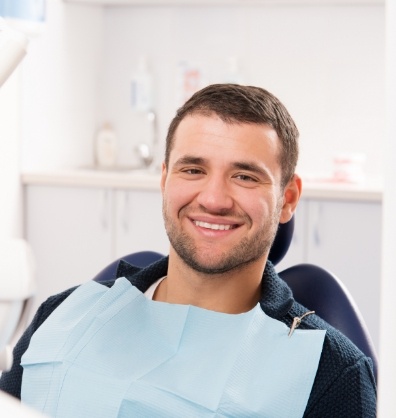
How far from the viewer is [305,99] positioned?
12.4ft

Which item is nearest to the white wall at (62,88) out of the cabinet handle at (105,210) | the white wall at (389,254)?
the cabinet handle at (105,210)

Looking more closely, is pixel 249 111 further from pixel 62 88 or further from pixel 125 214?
pixel 62 88

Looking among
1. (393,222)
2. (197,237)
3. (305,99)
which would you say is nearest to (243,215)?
(197,237)

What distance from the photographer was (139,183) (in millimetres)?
3432

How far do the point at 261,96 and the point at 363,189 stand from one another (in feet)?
5.91

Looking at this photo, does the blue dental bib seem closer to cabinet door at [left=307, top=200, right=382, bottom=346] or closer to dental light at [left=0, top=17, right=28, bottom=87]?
dental light at [left=0, top=17, right=28, bottom=87]

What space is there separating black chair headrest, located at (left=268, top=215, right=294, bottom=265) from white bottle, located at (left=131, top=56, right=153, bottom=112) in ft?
7.64

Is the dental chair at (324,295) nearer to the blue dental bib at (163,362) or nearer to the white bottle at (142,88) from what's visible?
the blue dental bib at (163,362)

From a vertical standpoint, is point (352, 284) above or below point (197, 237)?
below

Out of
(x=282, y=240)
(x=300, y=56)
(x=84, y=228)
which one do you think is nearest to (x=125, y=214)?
(x=84, y=228)

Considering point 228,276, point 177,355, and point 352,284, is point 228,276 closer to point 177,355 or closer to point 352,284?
point 177,355

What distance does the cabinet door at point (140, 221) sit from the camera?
3.49 meters

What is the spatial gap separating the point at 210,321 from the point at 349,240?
1.91 m

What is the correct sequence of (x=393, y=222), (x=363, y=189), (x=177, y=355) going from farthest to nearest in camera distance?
(x=363, y=189) < (x=177, y=355) < (x=393, y=222)
